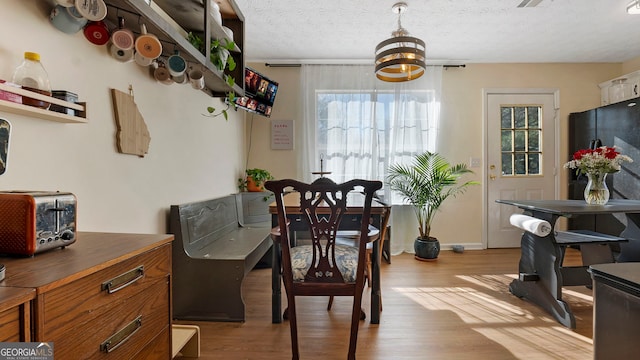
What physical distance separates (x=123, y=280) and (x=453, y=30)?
344 cm

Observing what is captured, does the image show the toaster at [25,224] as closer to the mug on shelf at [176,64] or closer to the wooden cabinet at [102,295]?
the wooden cabinet at [102,295]

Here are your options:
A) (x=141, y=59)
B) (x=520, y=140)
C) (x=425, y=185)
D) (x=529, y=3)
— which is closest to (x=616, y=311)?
(x=141, y=59)

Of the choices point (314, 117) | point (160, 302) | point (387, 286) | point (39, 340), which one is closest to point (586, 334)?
point (387, 286)

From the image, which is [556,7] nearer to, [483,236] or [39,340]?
[483,236]

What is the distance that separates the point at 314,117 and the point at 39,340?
11.5 ft

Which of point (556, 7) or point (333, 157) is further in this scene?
point (333, 157)

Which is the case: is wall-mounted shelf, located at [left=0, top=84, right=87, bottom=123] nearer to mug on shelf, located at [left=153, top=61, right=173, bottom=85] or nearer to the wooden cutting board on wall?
Answer: the wooden cutting board on wall

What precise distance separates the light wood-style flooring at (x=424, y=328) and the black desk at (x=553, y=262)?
3.7 inches

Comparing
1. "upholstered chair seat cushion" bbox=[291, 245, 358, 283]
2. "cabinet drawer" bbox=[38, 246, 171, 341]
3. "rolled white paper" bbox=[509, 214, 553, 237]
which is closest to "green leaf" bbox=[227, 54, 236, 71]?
"upholstered chair seat cushion" bbox=[291, 245, 358, 283]

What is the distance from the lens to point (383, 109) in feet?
12.7

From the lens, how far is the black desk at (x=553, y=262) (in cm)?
204

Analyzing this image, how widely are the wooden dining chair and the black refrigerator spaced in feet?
11.4

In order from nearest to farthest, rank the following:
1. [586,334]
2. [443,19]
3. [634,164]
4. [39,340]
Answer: [39,340] → [586,334] → [443,19] → [634,164]

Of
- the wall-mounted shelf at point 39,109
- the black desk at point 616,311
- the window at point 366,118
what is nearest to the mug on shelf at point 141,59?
the wall-mounted shelf at point 39,109
